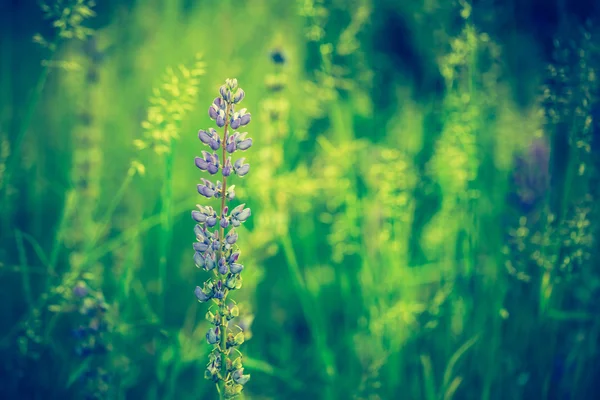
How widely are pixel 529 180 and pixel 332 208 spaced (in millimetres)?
1091

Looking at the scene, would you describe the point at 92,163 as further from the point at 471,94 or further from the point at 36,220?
the point at 471,94

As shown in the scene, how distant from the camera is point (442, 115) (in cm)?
234

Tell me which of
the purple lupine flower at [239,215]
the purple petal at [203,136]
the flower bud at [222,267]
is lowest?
the flower bud at [222,267]

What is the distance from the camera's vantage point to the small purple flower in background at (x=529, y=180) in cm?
240

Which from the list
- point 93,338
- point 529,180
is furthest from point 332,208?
point 93,338

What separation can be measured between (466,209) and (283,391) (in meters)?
1.13

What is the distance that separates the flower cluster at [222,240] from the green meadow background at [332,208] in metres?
0.30

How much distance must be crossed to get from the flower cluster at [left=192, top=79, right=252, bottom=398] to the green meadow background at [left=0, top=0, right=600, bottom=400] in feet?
0.99

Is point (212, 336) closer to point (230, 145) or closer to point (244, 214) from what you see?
point (244, 214)

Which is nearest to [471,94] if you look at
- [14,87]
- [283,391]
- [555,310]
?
[555,310]

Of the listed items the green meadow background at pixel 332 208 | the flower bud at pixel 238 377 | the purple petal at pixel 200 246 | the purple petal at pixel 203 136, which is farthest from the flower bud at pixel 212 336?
the purple petal at pixel 203 136

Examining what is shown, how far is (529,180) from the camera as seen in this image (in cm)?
252

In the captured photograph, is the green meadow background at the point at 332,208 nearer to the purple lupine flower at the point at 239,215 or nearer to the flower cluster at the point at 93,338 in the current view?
the flower cluster at the point at 93,338

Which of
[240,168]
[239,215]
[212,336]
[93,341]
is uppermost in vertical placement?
[240,168]
